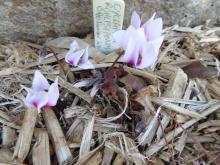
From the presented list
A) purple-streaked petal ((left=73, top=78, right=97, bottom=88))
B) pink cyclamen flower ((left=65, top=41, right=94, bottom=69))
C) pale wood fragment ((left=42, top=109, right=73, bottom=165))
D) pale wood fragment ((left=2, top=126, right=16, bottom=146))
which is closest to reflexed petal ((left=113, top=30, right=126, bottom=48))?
pink cyclamen flower ((left=65, top=41, right=94, bottom=69))

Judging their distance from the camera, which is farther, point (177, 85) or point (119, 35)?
point (177, 85)

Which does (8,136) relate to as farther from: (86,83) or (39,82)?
(86,83)

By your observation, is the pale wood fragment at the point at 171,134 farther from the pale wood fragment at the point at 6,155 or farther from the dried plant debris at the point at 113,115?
A: the pale wood fragment at the point at 6,155

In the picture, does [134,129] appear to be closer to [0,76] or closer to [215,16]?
[0,76]

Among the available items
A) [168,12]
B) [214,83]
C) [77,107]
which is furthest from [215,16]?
[77,107]

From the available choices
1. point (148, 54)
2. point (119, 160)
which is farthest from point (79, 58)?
point (119, 160)

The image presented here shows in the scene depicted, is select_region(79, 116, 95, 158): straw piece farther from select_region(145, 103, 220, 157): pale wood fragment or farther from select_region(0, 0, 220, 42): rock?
select_region(0, 0, 220, 42): rock
